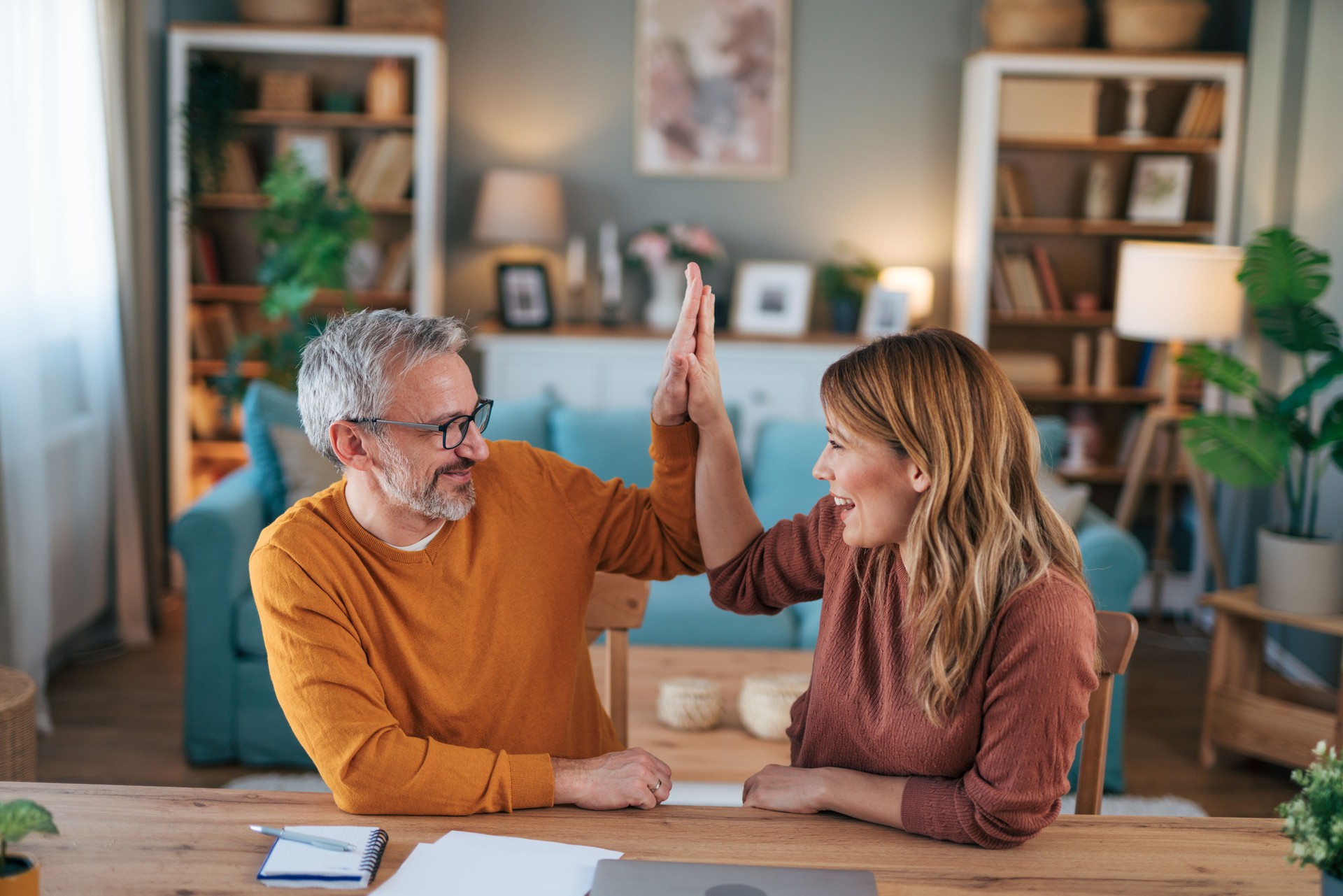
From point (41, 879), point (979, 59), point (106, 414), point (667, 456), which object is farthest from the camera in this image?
point (979, 59)

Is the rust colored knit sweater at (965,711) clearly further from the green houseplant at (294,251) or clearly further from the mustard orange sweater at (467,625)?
the green houseplant at (294,251)

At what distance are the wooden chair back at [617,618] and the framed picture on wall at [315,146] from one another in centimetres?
354

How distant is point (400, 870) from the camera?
48.1 inches

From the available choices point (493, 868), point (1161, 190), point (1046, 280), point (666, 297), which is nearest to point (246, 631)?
point (493, 868)

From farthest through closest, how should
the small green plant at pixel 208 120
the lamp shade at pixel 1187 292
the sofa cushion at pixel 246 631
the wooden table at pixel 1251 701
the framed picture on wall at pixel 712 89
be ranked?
the framed picture on wall at pixel 712 89, the small green plant at pixel 208 120, the lamp shade at pixel 1187 292, the wooden table at pixel 1251 701, the sofa cushion at pixel 246 631

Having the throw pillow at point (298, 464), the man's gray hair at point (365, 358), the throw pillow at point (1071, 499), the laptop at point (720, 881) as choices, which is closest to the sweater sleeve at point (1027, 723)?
the laptop at point (720, 881)

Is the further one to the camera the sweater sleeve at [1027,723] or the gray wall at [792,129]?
the gray wall at [792,129]

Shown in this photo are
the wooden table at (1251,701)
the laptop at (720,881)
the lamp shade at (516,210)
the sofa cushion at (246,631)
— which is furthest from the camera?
the lamp shade at (516,210)

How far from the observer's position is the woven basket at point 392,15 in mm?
4641

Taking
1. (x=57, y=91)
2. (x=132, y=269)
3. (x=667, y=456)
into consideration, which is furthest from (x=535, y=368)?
(x=667, y=456)

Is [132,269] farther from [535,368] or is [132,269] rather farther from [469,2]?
[469,2]

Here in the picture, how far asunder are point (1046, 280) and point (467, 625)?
3.91m

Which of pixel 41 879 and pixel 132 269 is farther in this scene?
pixel 132 269

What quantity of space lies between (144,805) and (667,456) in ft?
2.46
